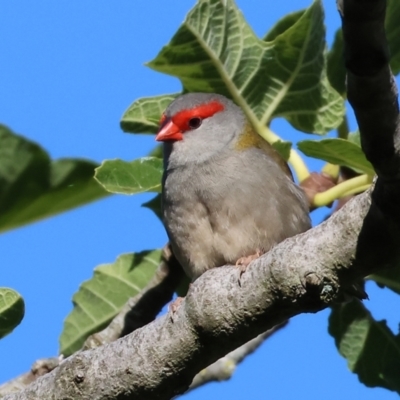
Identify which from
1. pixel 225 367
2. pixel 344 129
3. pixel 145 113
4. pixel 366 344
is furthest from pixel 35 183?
pixel 366 344

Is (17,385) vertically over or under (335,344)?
over

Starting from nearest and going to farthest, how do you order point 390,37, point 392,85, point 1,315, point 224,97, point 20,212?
point 392,85
point 1,315
point 20,212
point 390,37
point 224,97

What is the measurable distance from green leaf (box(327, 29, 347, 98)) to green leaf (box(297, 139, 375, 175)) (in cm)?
76

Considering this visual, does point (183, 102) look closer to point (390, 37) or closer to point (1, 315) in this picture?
point (390, 37)

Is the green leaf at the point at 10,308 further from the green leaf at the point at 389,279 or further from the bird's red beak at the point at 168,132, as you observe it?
the green leaf at the point at 389,279

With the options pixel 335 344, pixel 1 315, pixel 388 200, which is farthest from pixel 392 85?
pixel 335 344

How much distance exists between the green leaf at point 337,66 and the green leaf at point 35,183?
1.49m

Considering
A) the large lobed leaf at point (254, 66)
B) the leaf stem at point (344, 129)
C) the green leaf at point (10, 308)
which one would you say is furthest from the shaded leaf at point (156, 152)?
the green leaf at point (10, 308)

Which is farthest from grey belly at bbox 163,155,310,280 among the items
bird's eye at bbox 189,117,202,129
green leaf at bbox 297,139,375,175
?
bird's eye at bbox 189,117,202,129

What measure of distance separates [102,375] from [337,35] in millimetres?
2417

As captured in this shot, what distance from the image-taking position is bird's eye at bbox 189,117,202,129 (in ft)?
18.7

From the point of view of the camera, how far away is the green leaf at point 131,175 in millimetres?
4168

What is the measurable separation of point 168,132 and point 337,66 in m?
1.09

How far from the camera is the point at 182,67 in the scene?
4.84 metres
